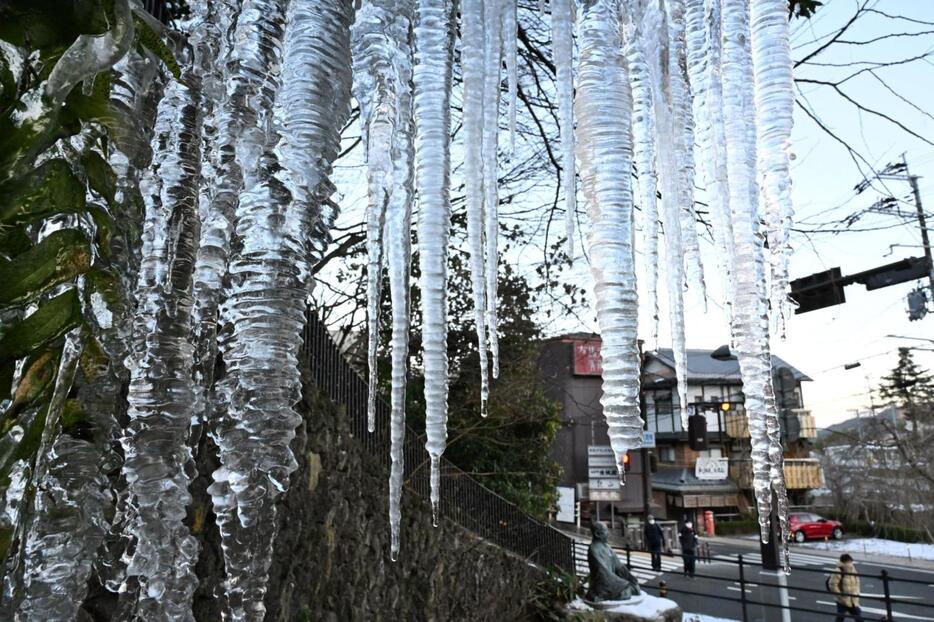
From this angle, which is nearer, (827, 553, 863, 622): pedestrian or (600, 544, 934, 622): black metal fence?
(827, 553, 863, 622): pedestrian

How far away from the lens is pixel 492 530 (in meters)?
7.41

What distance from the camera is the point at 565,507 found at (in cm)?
1243

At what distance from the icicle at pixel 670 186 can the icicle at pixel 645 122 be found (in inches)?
0.5

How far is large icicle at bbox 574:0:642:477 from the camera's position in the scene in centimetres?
95

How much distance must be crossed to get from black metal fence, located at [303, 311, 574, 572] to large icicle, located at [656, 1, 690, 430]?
296 cm

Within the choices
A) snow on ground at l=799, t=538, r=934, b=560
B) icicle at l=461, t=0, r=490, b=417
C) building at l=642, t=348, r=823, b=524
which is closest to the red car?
snow on ground at l=799, t=538, r=934, b=560

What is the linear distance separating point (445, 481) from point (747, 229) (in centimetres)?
580

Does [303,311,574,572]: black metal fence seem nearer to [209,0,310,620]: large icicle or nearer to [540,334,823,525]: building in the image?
[209,0,310,620]: large icicle

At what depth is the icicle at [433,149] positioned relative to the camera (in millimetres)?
1072

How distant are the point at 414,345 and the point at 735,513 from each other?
90.8 ft

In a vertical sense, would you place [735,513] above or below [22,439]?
below

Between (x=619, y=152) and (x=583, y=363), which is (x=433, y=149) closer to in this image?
(x=619, y=152)

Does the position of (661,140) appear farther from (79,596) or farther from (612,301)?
(79,596)

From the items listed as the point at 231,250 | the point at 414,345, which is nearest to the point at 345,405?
the point at 414,345
